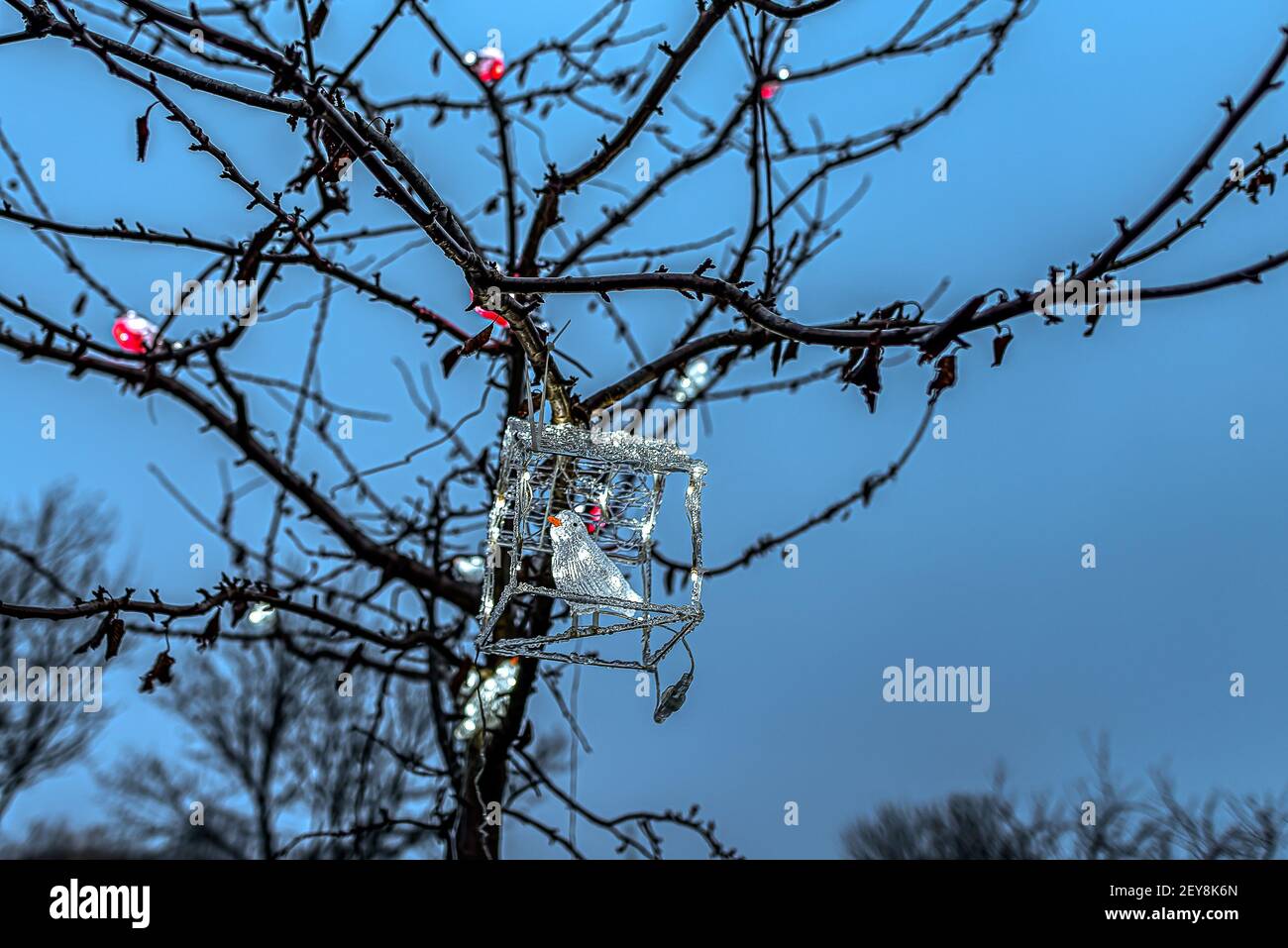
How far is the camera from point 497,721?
5.80 ft

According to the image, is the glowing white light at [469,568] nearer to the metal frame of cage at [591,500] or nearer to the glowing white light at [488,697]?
the glowing white light at [488,697]

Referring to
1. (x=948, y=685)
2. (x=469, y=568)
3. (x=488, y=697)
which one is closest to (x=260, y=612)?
(x=488, y=697)

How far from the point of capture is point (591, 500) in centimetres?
124

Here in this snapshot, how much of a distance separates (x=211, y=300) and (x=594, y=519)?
2.62 feet

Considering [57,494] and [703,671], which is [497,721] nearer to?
[703,671]

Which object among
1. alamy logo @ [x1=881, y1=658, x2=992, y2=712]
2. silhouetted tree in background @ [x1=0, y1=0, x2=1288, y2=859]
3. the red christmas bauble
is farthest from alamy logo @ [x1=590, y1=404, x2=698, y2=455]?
alamy logo @ [x1=881, y1=658, x2=992, y2=712]

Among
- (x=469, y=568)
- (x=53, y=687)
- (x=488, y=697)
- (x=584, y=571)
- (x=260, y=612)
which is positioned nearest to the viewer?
(x=584, y=571)

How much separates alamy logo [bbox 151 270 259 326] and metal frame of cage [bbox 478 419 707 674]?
50cm

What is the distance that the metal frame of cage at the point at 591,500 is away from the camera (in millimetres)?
1050
